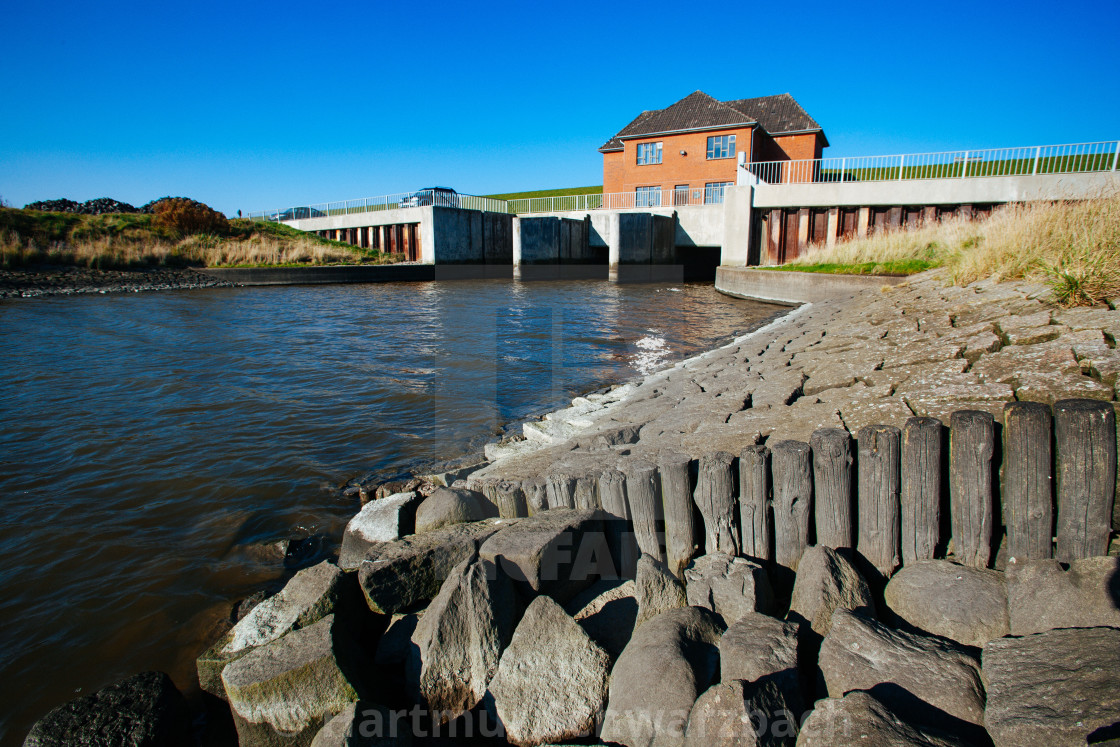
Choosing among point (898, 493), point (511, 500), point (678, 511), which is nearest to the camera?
point (898, 493)

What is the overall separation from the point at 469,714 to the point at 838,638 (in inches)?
68.4

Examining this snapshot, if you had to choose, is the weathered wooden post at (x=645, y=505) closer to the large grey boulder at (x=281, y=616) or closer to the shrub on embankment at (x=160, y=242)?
the large grey boulder at (x=281, y=616)

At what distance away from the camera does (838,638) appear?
2543mm

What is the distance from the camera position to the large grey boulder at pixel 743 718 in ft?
6.84

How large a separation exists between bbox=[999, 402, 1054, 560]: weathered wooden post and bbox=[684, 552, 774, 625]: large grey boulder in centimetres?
123

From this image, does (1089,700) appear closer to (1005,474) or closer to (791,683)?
(791,683)

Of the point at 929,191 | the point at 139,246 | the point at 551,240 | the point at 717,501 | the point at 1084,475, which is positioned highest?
the point at 929,191

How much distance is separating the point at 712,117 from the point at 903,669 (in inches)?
1822

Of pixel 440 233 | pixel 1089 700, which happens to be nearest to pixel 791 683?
pixel 1089 700

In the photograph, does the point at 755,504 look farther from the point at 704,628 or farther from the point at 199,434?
the point at 199,434

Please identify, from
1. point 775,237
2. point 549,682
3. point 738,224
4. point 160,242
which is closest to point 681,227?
point 738,224

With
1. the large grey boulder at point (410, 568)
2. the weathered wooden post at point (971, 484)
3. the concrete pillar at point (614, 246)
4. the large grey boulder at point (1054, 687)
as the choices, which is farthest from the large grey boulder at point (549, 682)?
the concrete pillar at point (614, 246)

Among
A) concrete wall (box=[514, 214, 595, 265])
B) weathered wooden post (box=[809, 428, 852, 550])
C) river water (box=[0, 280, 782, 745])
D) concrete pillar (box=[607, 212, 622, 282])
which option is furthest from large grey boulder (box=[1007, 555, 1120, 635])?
concrete wall (box=[514, 214, 595, 265])

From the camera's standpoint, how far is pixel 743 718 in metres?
2.09
